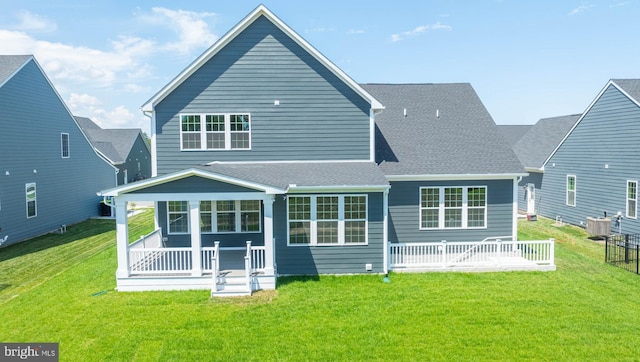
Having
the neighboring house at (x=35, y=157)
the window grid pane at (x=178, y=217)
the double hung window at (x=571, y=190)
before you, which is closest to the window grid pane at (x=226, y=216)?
the window grid pane at (x=178, y=217)

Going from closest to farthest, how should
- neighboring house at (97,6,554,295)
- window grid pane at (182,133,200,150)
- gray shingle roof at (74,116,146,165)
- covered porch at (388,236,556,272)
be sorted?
neighboring house at (97,6,554,295), covered porch at (388,236,556,272), window grid pane at (182,133,200,150), gray shingle roof at (74,116,146,165)

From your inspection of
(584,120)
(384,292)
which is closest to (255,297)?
(384,292)

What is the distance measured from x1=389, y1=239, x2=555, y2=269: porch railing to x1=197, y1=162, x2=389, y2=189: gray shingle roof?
2524 mm

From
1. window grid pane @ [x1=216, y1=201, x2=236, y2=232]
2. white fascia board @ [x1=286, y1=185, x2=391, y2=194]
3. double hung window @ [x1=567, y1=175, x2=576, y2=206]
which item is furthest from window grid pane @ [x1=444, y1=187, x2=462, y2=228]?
double hung window @ [x1=567, y1=175, x2=576, y2=206]

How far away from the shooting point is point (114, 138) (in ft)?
135

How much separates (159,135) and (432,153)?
1022 centimetres

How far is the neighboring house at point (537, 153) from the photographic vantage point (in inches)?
1032

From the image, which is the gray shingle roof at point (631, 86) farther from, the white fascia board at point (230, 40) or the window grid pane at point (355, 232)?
the window grid pane at point (355, 232)

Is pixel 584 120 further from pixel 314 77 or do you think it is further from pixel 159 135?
pixel 159 135

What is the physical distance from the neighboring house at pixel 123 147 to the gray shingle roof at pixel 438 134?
2715 centimetres

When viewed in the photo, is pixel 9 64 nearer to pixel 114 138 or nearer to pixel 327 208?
pixel 327 208

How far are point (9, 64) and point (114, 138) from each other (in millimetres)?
21822

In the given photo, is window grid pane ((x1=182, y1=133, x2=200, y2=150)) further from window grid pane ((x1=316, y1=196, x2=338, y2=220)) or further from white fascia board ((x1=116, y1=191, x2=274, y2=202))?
window grid pane ((x1=316, y1=196, x2=338, y2=220))

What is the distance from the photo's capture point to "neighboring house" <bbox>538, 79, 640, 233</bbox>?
18.7 metres
